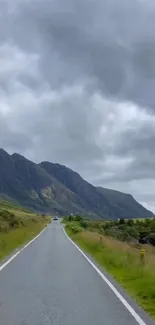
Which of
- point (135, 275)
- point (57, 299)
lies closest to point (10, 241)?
point (135, 275)

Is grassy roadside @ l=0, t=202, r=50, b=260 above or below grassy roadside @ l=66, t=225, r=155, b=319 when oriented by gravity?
above

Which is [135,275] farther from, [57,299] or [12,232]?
[12,232]

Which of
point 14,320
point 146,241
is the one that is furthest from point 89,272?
point 146,241

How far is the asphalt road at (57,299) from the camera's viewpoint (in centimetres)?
1052

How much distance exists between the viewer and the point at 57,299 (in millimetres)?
13266

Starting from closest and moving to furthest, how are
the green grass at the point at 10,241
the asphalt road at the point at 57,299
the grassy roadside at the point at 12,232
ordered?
the asphalt road at the point at 57,299, the green grass at the point at 10,241, the grassy roadside at the point at 12,232

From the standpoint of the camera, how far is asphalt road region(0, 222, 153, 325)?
414 inches

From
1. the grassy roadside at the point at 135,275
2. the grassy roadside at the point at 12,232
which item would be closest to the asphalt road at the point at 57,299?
the grassy roadside at the point at 135,275

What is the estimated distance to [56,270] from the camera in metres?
21.2

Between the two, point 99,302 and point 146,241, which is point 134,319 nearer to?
point 99,302

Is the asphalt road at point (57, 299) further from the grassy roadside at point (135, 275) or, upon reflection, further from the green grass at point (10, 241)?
the green grass at point (10, 241)

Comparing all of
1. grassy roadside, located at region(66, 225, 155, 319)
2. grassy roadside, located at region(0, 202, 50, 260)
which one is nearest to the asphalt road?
grassy roadside, located at region(66, 225, 155, 319)

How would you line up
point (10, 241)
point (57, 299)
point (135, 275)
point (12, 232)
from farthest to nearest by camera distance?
point (12, 232) → point (10, 241) → point (135, 275) → point (57, 299)

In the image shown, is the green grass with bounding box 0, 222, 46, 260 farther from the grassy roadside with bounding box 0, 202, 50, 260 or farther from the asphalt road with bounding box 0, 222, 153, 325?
the asphalt road with bounding box 0, 222, 153, 325
